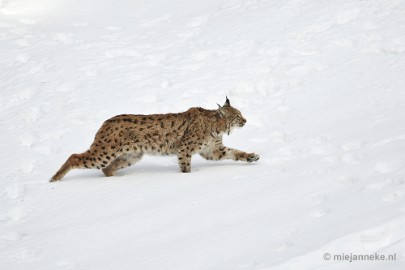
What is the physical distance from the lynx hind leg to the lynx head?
155cm

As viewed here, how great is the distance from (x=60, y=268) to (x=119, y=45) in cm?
947

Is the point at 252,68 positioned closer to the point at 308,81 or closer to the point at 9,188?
the point at 308,81

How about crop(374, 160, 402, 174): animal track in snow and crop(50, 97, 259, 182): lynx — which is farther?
crop(50, 97, 259, 182): lynx

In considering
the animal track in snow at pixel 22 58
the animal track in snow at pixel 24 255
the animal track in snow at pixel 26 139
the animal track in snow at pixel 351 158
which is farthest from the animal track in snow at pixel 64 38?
the animal track in snow at pixel 24 255

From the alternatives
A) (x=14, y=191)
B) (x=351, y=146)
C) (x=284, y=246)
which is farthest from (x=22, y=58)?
(x=284, y=246)

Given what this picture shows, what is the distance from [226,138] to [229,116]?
0.95 meters

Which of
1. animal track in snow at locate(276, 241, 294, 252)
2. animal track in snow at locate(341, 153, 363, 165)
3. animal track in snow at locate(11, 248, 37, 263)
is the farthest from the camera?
animal track in snow at locate(341, 153, 363, 165)

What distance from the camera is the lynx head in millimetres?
10062

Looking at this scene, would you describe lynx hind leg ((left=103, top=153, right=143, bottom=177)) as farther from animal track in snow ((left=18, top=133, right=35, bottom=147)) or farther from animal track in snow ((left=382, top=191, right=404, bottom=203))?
animal track in snow ((left=382, top=191, right=404, bottom=203))

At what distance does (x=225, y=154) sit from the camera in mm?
9977

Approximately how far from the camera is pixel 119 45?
15.3m

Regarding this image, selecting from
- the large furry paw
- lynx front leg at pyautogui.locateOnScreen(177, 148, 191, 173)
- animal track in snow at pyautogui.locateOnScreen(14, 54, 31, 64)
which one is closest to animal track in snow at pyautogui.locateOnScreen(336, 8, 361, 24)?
the large furry paw

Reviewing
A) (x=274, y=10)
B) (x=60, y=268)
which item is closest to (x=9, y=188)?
(x=60, y=268)

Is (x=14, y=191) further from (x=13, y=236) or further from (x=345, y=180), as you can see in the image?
(x=345, y=180)
